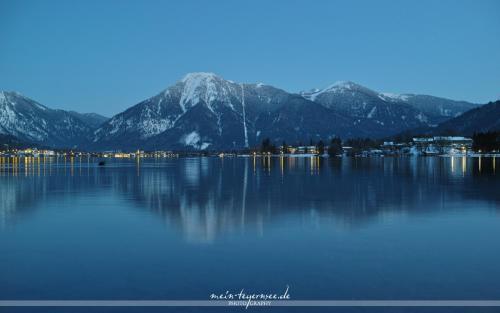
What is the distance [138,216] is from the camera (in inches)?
1243

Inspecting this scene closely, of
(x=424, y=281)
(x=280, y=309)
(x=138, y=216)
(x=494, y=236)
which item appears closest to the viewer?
(x=280, y=309)

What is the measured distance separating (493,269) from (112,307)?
13407mm

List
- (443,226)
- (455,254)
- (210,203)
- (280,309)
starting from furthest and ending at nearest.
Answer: (210,203) < (443,226) < (455,254) < (280,309)

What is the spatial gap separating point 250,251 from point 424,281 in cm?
731

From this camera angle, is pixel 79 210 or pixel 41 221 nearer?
pixel 41 221

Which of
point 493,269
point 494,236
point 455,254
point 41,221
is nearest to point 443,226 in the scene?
point 494,236

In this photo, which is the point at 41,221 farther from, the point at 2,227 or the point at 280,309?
the point at 280,309

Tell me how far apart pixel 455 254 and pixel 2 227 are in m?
23.7

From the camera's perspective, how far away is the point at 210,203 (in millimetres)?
37906

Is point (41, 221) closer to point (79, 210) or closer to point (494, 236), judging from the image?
point (79, 210)

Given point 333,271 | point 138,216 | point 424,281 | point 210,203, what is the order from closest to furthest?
point 424,281, point 333,271, point 138,216, point 210,203

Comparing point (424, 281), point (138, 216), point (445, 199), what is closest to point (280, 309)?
point (424, 281)

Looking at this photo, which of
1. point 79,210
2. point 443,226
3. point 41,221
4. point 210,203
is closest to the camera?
point 443,226

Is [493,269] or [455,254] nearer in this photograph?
[493,269]
